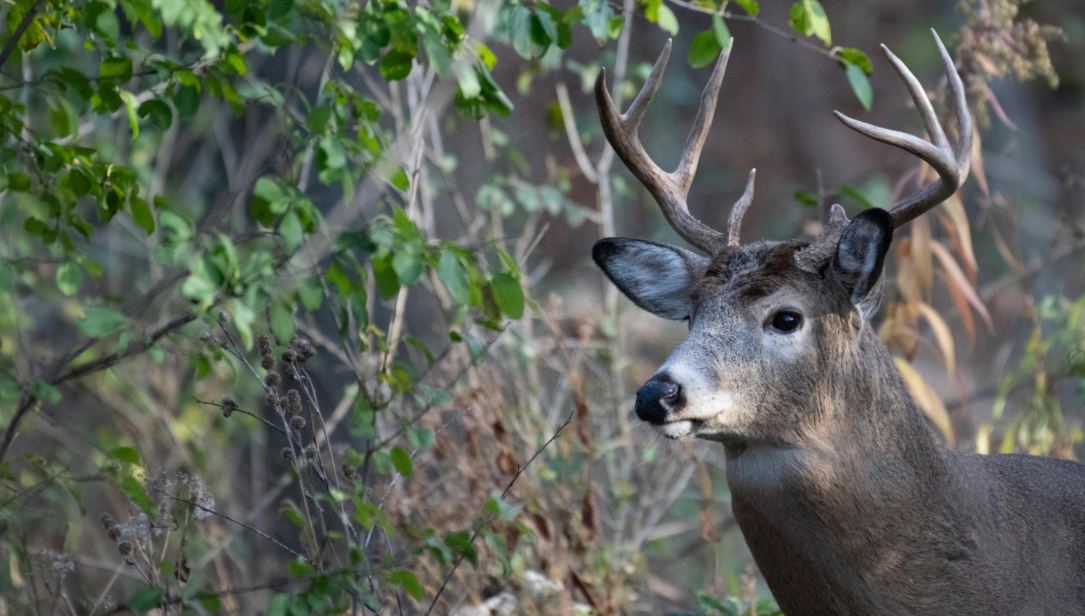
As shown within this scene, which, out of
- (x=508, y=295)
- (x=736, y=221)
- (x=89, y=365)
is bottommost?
(x=89, y=365)

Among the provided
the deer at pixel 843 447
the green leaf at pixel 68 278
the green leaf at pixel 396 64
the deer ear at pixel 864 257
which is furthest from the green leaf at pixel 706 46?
the green leaf at pixel 68 278

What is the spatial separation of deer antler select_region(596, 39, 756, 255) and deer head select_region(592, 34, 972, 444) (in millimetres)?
94

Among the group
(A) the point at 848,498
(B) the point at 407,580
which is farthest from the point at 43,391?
(A) the point at 848,498

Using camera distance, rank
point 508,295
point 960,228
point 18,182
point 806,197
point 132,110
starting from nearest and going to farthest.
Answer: point 508,295, point 132,110, point 18,182, point 806,197, point 960,228

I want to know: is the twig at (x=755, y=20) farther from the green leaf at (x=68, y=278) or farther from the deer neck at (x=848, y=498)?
the green leaf at (x=68, y=278)

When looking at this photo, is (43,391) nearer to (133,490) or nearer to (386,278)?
(133,490)

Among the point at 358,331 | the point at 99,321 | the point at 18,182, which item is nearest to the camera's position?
the point at 99,321

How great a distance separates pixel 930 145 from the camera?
13.4 feet

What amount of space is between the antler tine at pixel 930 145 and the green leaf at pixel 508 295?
1.01 meters

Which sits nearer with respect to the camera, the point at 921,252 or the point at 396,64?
the point at 396,64

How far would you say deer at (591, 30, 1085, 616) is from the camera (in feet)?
12.6

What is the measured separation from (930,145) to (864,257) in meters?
0.41

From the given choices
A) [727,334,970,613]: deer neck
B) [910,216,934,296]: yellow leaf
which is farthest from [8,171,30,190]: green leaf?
[910,216,934,296]: yellow leaf

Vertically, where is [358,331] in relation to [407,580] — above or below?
above
